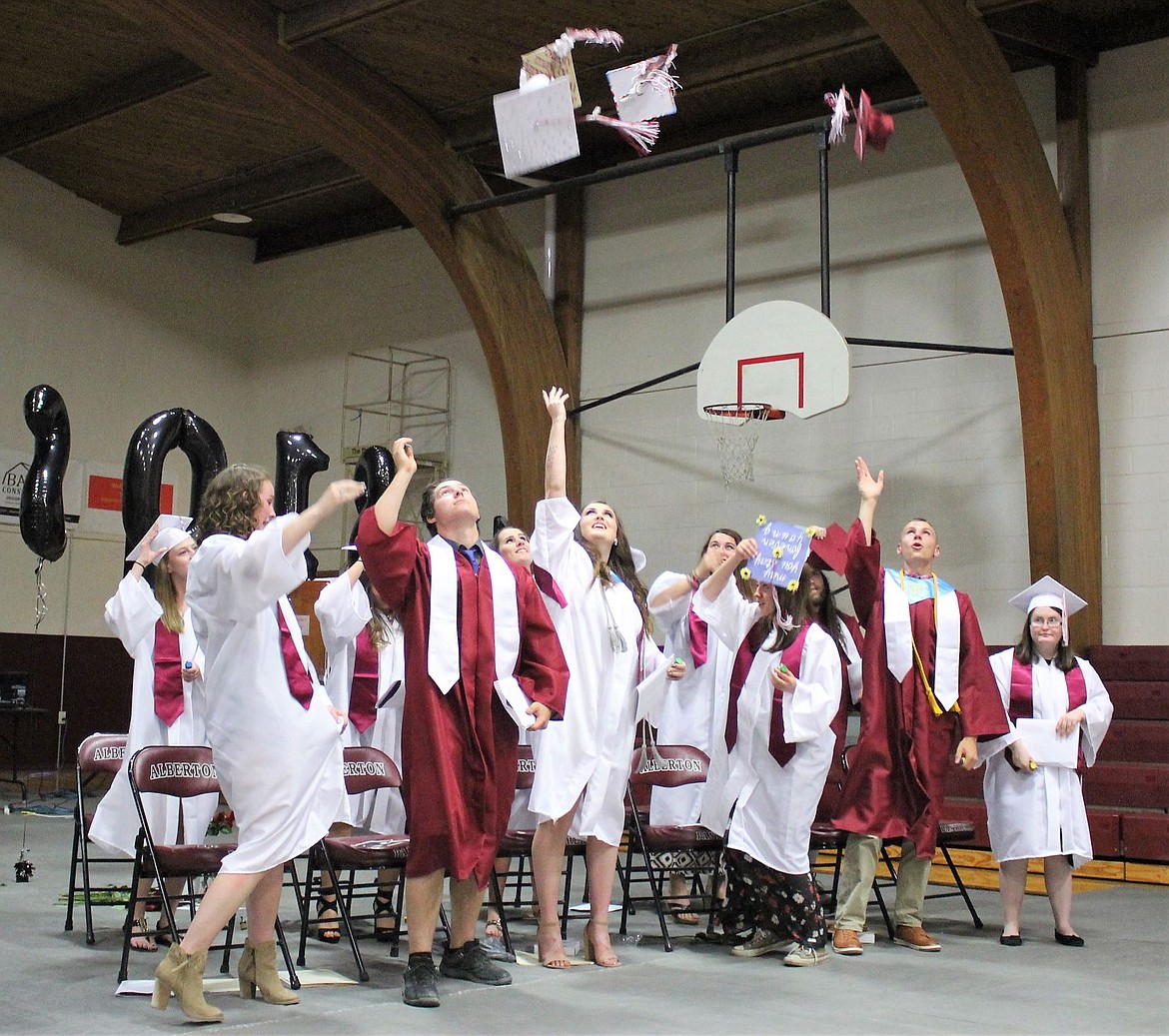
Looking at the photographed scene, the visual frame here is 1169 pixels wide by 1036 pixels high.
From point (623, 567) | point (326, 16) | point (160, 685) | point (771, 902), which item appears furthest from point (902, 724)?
point (326, 16)

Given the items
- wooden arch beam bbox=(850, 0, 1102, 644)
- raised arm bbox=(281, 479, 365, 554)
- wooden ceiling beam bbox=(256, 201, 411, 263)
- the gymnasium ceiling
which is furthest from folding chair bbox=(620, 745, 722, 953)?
wooden ceiling beam bbox=(256, 201, 411, 263)

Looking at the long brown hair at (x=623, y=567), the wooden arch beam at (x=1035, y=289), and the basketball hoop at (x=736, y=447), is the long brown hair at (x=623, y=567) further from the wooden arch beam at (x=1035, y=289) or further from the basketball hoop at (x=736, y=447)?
the basketball hoop at (x=736, y=447)

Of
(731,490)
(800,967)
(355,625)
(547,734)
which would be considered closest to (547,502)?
(547,734)

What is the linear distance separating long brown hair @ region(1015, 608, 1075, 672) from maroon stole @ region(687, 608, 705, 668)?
1572 mm

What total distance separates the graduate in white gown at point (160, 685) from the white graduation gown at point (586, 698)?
143cm

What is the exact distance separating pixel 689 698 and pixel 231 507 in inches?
131

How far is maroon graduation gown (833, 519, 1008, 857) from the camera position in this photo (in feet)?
18.4

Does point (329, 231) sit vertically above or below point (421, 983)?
above

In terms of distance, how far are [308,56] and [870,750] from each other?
24.0 feet

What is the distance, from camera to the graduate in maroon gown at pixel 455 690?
14.3 feet

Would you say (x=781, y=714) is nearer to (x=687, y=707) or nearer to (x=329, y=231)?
(x=687, y=707)

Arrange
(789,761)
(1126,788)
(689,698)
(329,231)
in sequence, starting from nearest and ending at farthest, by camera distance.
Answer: (789,761) < (689,698) < (1126,788) < (329,231)

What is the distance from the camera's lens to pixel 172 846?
4.71 meters

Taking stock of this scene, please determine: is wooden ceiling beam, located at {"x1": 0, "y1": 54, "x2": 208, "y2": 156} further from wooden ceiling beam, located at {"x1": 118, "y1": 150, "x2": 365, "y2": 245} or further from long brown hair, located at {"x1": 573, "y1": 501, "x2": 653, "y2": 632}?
long brown hair, located at {"x1": 573, "y1": 501, "x2": 653, "y2": 632}
